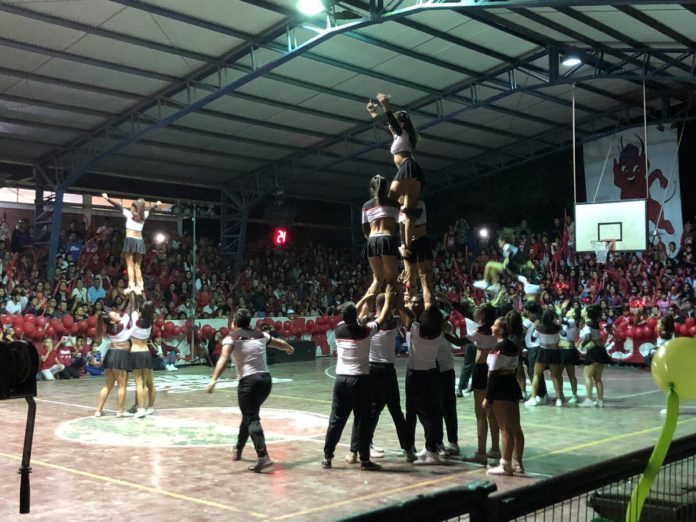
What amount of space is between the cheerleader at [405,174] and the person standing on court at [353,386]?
95 cm

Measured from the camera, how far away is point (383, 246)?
797 centimetres

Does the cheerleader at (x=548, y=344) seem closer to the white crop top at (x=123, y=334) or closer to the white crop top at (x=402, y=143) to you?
the white crop top at (x=402, y=143)

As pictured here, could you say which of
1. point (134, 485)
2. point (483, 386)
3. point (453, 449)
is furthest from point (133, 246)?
point (483, 386)

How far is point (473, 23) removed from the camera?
16828 mm

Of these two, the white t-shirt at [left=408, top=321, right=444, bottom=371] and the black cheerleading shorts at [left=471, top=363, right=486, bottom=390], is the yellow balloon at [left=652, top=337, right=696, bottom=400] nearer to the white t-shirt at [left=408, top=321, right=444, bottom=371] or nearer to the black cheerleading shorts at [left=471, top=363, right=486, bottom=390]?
the white t-shirt at [left=408, top=321, right=444, bottom=371]

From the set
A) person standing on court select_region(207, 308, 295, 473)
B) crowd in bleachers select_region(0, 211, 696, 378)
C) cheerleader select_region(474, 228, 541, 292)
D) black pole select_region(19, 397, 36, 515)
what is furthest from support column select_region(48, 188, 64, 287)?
black pole select_region(19, 397, 36, 515)

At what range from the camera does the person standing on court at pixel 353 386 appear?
782 cm

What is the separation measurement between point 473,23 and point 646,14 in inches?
144

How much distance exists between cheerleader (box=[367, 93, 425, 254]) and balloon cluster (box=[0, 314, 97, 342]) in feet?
30.6

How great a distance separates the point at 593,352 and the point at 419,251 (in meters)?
5.28

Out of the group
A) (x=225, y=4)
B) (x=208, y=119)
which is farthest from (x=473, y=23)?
(x=208, y=119)

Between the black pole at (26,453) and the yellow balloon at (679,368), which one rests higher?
the yellow balloon at (679,368)

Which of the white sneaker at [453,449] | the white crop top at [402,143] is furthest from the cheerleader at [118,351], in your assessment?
the white crop top at [402,143]

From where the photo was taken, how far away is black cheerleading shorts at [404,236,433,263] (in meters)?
8.04
